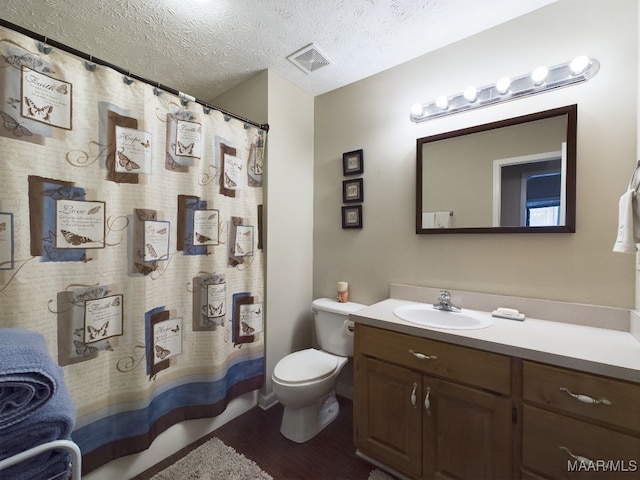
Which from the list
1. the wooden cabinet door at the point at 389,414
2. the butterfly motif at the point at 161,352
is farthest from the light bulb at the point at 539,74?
the butterfly motif at the point at 161,352

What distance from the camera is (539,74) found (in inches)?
51.8

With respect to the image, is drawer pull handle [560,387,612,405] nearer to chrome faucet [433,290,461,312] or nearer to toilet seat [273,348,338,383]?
chrome faucet [433,290,461,312]

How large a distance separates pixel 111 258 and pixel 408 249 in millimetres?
1627

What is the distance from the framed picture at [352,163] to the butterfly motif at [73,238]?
1558 millimetres

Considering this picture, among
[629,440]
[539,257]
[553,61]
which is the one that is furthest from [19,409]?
[553,61]

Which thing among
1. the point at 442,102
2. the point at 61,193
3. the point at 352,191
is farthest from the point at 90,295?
the point at 442,102

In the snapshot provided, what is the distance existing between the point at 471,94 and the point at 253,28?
1.26 meters

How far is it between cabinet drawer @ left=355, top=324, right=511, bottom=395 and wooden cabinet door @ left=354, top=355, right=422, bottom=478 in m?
0.06

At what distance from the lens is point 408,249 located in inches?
70.1

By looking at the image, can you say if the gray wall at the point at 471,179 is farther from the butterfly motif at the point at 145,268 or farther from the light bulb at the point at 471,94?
the butterfly motif at the point at 145,268

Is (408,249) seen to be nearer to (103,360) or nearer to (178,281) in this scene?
(178,281)

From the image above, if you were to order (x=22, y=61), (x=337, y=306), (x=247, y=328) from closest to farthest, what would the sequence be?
1. (x=22, y=61)
2. (x=247, y=328)
3. (x=337, y=306)

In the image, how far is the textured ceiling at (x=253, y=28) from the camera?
53.1 inches

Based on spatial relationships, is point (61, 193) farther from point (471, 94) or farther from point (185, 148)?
point (471, 94)
